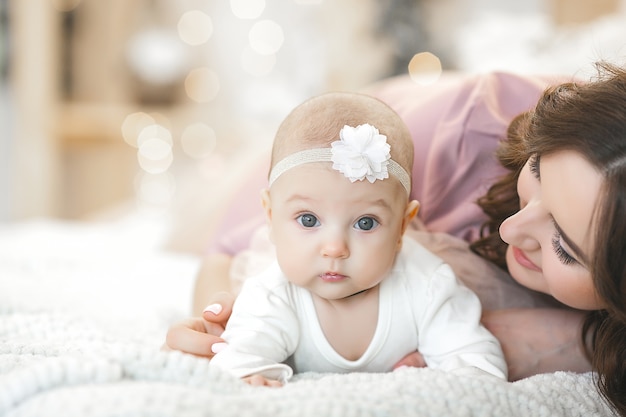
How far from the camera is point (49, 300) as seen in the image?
4.70 ft

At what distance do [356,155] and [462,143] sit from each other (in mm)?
446

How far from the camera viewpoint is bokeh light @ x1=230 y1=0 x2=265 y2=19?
368cm

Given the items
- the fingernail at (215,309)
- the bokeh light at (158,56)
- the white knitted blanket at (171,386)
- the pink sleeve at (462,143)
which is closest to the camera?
the white knitted blanket at (171,386)

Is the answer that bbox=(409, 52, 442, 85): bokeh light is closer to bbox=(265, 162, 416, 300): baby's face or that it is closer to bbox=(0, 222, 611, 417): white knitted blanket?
bbox=(0, 222, 611, 417): white knitted blanket

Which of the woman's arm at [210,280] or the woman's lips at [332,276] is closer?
the woman's lips at [332,276]

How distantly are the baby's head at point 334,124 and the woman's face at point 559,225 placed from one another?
0.54 ft

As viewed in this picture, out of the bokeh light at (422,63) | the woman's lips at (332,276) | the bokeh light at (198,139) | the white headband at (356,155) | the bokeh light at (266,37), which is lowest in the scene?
the bokeh light at (198,139)

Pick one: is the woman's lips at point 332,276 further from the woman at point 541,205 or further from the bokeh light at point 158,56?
the bokeh light at point 158,56

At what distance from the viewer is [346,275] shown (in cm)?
95

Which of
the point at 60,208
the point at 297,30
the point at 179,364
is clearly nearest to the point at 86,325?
the point at 179,364

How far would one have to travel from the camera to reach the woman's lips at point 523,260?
102 cm

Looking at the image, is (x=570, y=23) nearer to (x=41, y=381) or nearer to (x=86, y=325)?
(x=86, y=325)

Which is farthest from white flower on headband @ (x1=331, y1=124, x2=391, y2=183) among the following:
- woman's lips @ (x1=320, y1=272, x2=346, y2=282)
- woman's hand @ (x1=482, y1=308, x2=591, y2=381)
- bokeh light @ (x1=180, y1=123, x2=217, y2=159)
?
bokeh light @ (x1=180, y1=123, x2=217, y2=159)

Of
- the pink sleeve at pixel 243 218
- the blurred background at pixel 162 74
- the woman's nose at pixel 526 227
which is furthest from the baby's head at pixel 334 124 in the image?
the blurred background at pixel 162 74
